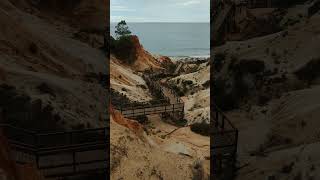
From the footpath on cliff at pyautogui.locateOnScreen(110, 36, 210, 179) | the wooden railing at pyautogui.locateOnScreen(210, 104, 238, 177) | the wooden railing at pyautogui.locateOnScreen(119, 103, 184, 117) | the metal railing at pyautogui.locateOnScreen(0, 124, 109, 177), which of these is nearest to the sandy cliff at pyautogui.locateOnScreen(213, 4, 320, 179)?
the wooden railing at pyautogui.locateOnScreen(210, 104, 238, 177)

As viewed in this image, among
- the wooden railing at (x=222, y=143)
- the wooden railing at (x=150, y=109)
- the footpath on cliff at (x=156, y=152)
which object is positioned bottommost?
the footpath on cliff at (x=156, y=152)

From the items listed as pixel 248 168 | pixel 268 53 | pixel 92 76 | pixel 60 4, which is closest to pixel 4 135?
pixel 92 76

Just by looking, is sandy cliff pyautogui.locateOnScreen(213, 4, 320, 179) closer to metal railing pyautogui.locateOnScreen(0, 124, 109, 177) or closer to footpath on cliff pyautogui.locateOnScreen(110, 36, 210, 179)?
metal railing pyautogui.locateOnScreen(0, 124, 109, 177)

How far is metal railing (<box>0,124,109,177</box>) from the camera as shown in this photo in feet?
20.8

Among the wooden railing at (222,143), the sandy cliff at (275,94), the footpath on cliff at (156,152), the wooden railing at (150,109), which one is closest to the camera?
the sandy cliff at (275,94)

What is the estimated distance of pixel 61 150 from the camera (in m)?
6.85

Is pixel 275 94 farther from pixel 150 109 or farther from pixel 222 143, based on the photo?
pixel 150 109

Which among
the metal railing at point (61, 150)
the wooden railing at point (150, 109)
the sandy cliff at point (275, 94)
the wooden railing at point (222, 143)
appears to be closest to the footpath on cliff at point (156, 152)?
the wooden railing at point (150, 109)

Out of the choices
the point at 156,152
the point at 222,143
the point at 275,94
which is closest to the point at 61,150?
the point at 222,143

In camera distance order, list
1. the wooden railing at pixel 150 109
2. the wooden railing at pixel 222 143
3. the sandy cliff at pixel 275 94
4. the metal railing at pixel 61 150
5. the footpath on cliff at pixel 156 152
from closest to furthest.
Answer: the metal railing at pixel 61 150
the sandy cliff at pixel 275 94
the wooden railing at pixel 222 143
the footpath on cliff at pixel 156 152
the wooden railing at pixel 150 109

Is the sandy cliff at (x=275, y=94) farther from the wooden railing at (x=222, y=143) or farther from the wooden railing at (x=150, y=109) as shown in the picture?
the wooden railing at (x=150, y=109)

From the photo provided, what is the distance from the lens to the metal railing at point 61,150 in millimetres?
6332

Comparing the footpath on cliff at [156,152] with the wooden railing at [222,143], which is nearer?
the wooden railing at [222,143]

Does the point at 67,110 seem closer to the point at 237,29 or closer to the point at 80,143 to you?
the point at 80,143
